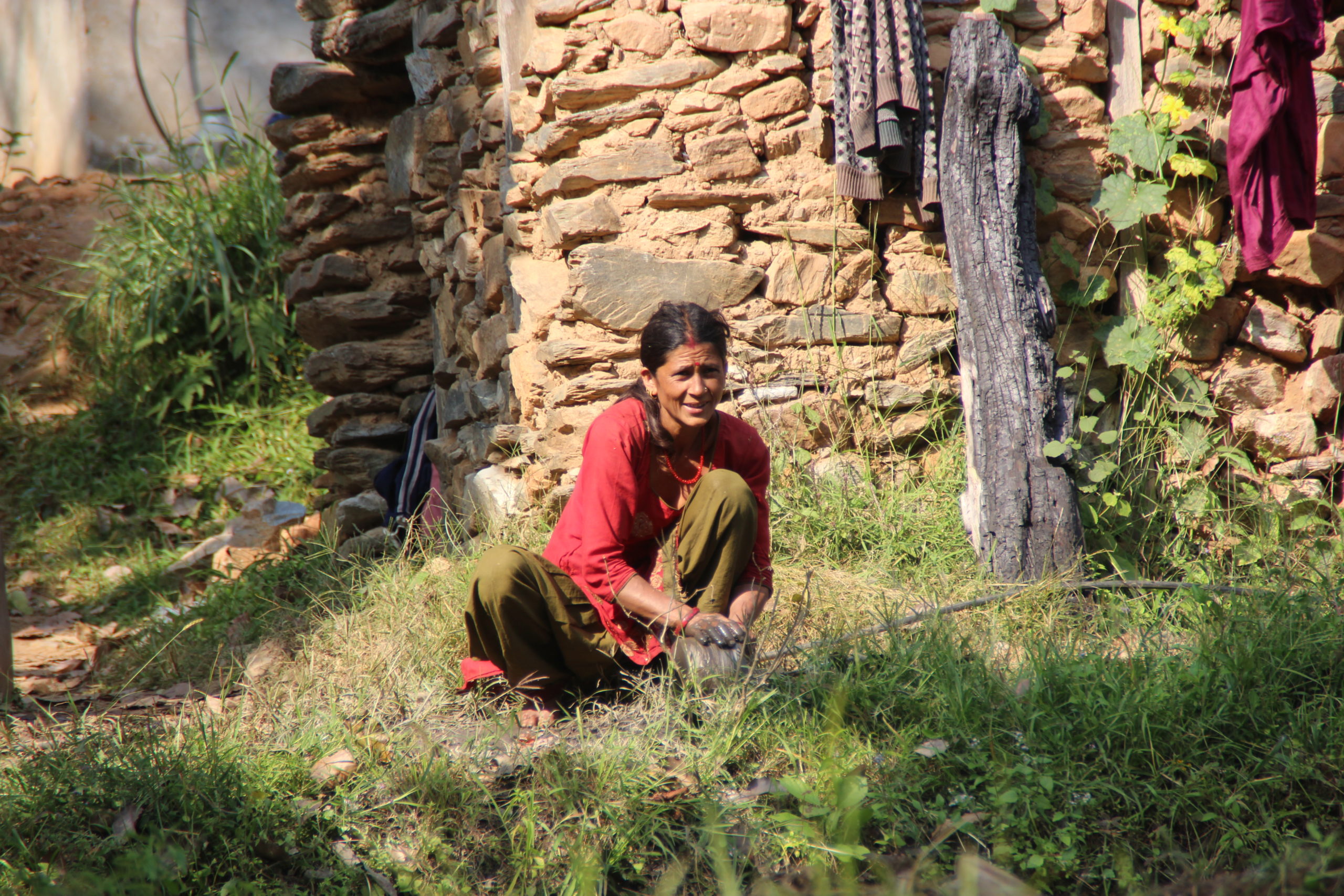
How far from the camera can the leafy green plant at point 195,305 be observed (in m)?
6.38

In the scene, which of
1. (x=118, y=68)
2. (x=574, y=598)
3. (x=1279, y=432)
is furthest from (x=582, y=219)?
(x=118, y=68)

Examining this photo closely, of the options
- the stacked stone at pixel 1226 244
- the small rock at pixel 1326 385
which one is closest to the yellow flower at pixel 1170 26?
the stacked stone at pixel 1226 244

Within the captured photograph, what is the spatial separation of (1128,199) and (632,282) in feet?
6.24

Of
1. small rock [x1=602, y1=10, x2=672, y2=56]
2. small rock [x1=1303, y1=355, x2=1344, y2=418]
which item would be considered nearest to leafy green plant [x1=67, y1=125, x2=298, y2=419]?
small rock [x1=602, y1=10, x2=672, y2=56]

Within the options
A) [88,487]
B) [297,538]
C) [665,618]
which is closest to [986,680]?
[665,618]

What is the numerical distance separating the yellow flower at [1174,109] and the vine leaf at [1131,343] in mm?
765

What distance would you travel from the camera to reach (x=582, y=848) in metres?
2.12

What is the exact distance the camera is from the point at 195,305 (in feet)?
21.0

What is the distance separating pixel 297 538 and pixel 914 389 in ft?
11.1

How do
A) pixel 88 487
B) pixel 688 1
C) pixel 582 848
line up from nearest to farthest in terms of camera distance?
1. pixel 582 848
2. pixel 688 1
3. pixel 88 487

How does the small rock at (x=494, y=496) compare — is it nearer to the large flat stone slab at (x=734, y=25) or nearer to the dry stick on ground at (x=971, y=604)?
the dry stick on ground at (x=971, y=604)

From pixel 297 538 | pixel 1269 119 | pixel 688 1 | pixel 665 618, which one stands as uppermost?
pixel 688 1

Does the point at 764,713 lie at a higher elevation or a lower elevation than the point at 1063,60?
lower

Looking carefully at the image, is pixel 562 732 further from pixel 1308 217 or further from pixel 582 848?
pixel 1308 217
